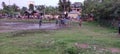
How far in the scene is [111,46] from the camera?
18.5 m

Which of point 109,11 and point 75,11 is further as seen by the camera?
point 75,11

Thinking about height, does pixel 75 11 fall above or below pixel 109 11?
below

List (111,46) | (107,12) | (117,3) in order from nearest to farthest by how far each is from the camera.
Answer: (111,46) → (117,3) → (107,12)

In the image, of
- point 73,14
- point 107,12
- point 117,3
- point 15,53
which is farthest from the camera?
point 73,14

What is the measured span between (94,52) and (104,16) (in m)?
31.7

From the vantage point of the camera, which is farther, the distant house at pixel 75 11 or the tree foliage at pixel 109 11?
the distant house at pixel 75 11

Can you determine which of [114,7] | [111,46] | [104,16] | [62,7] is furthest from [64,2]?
[111,46]

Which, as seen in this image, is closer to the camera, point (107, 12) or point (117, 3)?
point (117, 3)

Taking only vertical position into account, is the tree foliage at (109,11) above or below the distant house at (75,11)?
above

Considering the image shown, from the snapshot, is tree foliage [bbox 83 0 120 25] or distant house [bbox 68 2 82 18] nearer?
tree foliage [bbox 83 0 120 25]

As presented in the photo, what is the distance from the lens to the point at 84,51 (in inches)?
595

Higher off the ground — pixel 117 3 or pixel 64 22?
pixel 117 3

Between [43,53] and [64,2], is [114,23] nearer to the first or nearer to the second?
[43,53]

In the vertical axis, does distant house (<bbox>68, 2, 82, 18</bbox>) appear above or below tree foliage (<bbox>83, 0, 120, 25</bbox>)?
Result: below
